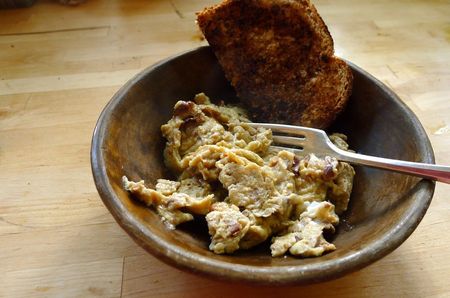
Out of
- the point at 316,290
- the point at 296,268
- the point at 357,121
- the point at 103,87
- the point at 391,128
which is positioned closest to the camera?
the point at 296,268

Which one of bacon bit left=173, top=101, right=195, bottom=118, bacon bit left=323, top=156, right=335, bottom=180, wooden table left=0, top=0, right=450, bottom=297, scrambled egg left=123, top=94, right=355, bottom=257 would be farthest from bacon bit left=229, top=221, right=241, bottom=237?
bacon bit left=173, top=101, right=195, bottom=118

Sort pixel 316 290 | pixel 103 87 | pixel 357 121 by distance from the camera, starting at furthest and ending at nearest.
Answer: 1. pixel 103 87
2. pixel 357 121
3. pixel 316 290

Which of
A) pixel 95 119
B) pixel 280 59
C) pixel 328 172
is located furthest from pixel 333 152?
pixel 95 119

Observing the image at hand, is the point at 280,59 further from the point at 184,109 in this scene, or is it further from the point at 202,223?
the point at 202,223

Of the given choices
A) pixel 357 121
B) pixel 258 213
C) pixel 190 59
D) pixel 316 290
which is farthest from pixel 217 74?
pixel 316 290

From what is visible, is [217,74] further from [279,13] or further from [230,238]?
[230,238]

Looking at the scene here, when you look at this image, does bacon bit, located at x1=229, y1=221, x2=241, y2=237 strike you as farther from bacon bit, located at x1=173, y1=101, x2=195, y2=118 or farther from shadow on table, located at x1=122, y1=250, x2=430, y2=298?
bacon bit, located at x1=173, y1=101, x2=195, y2=118
